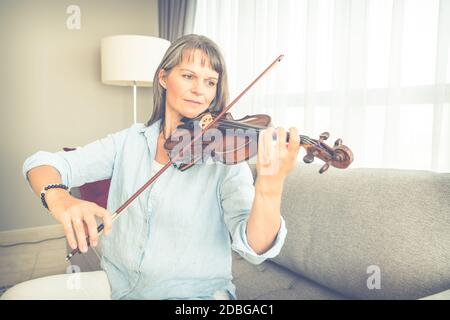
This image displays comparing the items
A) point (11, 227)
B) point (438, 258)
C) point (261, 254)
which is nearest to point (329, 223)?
point (438, 258)

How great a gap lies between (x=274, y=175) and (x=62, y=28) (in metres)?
2.07

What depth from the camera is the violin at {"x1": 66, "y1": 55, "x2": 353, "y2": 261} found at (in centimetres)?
62

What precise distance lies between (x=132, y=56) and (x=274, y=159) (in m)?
1.52

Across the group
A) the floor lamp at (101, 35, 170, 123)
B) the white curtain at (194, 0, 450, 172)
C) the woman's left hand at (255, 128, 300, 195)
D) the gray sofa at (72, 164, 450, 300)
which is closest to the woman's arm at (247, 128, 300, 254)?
the woman's left hand at (255, 128, 300, 195)

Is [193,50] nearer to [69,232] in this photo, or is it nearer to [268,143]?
[268,143]

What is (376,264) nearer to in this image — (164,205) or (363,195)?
(363,195)

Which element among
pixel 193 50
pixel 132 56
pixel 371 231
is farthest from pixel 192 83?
pixel 132 56

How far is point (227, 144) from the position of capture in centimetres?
68

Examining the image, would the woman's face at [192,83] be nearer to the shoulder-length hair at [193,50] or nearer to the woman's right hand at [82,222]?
the shoulder-length hair at [193,50]

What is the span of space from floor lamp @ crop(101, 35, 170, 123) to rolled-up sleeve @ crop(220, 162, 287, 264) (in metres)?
1.34

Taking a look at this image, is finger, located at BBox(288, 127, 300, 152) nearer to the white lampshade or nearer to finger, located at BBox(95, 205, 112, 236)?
finger, located at BBox(95, 205, 112, 236)

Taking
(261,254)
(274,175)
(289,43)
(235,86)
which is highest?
(289,43)

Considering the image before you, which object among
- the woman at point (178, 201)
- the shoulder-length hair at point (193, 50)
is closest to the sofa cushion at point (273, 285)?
the woman at point (178, 201)

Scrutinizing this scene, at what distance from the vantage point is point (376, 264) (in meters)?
0.79
